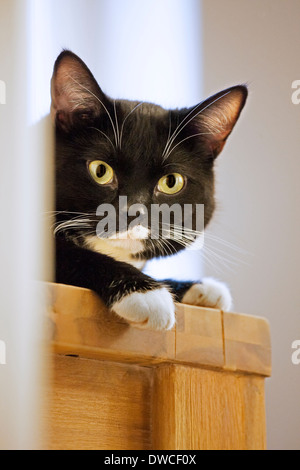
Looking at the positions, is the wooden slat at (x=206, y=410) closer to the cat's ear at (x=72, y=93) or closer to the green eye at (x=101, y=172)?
the green eye at (x=101, y=172)

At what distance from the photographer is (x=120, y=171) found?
0.94m

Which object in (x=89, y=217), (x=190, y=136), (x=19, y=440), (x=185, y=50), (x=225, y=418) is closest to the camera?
(x=19, y=440)

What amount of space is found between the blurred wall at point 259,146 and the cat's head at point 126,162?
0.43m

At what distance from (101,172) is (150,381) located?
35 cm

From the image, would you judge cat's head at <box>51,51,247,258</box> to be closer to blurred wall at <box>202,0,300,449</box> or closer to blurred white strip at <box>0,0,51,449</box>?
blurred white strip at <box>0,0,51,449</box>

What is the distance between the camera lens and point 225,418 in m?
0.75

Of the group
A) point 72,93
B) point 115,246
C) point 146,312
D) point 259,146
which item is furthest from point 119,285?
point 259,146

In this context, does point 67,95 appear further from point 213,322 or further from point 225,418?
point 225,418

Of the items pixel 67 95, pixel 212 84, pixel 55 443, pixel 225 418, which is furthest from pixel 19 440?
pixel 212 84

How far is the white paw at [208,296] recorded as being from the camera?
3.18ft

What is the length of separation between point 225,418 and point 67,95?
563mm

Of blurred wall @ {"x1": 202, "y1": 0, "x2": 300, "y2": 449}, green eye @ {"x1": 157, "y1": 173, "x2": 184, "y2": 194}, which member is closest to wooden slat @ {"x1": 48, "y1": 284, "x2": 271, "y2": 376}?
green eye @ {"x1": 157, "y1": 173, "x2": 184, "y2": 194}

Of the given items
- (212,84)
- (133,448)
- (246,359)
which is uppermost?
(212,84)

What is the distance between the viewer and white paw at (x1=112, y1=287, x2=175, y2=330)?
0.73 meters
